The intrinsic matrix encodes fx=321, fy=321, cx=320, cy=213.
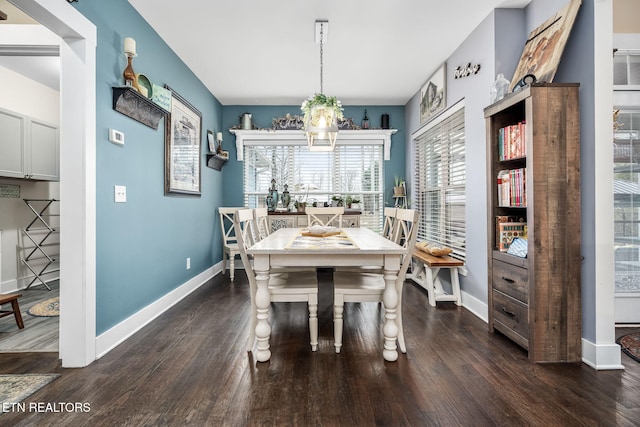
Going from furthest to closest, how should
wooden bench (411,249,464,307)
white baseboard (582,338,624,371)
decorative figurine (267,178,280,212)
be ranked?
1. decorative figurine (267,178,280,212)
2. wooden bench (411,249,464,307)
3. white baseboard (582,338,624,371)

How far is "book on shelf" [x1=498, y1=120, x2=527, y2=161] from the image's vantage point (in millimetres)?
2254

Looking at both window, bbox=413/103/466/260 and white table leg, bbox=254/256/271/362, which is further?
window, bbox=413/103/466/260

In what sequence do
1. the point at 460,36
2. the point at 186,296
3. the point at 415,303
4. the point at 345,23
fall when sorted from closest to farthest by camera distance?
the point at 345,23
the point at 460,36
the point at 415,303
the point at 186,296

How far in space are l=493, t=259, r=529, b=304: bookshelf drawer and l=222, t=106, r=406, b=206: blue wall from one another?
9.78ft

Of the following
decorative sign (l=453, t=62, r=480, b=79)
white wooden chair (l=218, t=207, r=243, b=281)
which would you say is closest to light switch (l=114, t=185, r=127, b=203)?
white wooden chair (l=218, t=207, r=243, b=281)

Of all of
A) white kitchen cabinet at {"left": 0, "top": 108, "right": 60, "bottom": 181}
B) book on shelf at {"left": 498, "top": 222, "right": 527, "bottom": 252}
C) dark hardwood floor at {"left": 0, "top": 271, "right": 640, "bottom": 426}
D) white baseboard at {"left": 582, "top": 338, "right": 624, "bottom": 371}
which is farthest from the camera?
white kitchen cabinet at {"left": 0, "top": 108, "right": 60, "bottom": 181}

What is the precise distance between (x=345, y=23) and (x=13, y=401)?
3473 mm

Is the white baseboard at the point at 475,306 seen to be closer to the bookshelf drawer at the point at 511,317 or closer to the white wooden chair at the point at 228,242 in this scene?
the bookshelf drawer at the point at 511,317

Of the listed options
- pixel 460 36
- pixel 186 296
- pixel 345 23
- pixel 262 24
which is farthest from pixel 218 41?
pixel 186 296

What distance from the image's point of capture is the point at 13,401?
1.66m

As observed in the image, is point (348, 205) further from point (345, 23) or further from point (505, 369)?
point (505, 369)

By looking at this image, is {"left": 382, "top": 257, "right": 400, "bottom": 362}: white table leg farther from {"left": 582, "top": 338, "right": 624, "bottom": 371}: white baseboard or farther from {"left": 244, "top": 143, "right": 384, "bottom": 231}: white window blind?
{"left": 244, "top": 143, "right": 384, "bottom": 231}: white window blind

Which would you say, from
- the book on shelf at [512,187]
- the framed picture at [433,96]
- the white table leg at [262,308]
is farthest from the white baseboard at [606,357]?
the framed picture at [433,96]

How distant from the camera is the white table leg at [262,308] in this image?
210 centimetres
